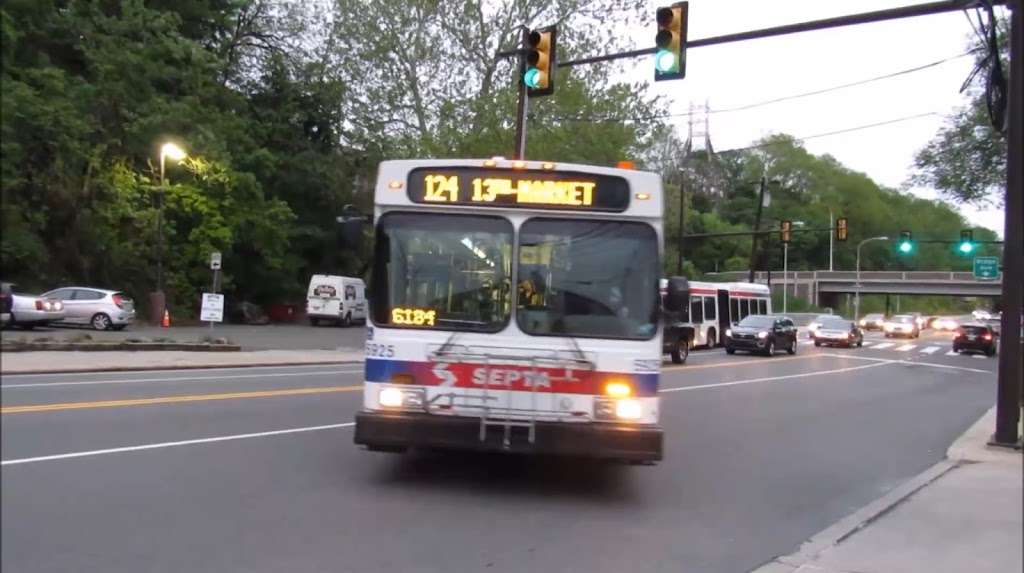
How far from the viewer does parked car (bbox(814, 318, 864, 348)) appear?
4416cm

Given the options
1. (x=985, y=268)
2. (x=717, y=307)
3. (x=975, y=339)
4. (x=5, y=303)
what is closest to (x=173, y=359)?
(x=5, y=303)

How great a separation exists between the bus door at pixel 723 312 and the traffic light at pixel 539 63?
80.6ft

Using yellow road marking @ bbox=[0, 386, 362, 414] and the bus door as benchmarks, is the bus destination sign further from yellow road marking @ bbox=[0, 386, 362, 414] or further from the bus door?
the bus door

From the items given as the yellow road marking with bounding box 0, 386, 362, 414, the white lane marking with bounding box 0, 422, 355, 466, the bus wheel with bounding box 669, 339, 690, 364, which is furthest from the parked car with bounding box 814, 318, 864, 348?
the white lane marking with bounding box 0, 422, 355, 466

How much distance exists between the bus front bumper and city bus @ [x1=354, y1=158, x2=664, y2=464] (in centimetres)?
1

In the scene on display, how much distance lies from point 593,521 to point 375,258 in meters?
2.96

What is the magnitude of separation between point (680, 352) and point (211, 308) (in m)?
14.6

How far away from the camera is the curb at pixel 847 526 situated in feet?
20.6

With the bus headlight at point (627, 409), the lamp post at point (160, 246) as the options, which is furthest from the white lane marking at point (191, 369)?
the bus headlight at point (627, 409)

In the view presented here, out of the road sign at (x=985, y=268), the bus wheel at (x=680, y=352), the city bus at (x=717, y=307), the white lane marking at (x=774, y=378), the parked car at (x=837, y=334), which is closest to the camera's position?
the white lane marking at (x=774, y=378)

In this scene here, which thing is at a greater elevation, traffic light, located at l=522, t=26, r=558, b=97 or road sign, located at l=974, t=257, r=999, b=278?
traffic light, located at l=522, t=26, r=558, b=97

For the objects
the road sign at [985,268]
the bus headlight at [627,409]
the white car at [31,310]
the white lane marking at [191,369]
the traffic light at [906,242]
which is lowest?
the white lane marking at [191,369]

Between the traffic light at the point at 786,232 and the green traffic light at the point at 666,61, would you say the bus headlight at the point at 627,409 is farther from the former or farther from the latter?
the traffic light at the point at 786,232

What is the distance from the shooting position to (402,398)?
7652 millimetres
